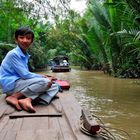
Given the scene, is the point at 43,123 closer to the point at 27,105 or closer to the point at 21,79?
the point at 27,105

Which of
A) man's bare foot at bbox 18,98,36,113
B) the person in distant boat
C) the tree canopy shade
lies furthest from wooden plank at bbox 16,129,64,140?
the tree canopy shade

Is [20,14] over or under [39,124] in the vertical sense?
over

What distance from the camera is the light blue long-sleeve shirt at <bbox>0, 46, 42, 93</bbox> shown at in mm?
4531

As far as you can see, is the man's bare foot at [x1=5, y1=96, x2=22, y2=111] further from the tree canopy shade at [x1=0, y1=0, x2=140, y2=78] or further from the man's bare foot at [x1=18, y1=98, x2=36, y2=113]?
the tree canopy shade at [x1=0, y1=0, x2=140, y2=78]

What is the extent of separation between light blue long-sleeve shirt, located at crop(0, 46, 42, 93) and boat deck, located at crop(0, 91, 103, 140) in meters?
0.30

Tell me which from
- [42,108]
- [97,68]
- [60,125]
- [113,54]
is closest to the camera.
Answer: [60,125]

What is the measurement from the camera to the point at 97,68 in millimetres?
29484

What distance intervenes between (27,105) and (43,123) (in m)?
0.64

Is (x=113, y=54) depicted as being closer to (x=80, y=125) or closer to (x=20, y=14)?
(x=20, y=14)

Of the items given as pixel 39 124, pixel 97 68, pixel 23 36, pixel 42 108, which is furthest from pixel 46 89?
pixel 97 68

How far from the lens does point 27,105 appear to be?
13.0 feet

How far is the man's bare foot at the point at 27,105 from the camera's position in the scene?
390 centimetres

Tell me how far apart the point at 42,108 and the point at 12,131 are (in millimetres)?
1210

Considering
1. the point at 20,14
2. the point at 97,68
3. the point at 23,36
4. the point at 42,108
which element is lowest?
the point at 97,68
